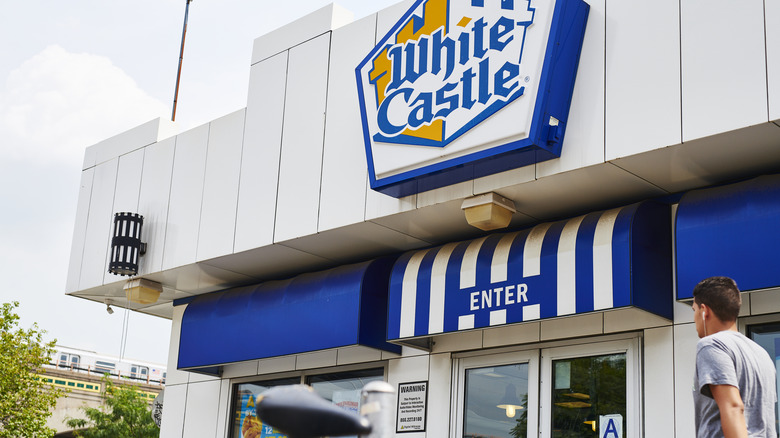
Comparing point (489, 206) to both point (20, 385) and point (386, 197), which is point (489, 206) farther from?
point (20, 385)

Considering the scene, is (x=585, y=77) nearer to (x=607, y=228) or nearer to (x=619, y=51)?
(x=619, y=51)

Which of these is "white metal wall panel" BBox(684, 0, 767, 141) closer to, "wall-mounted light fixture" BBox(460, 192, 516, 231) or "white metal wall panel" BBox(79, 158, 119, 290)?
"wall-mounted light fixture" BBox(460, 192, 516, 231)

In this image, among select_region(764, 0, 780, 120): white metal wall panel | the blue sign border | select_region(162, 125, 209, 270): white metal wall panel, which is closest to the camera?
select_region(764, 0, 780, 120): white metal wall panel

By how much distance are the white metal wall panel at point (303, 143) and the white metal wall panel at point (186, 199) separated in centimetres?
148

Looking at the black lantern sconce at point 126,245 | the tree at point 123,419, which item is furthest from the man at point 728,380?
the tree at point 123,419

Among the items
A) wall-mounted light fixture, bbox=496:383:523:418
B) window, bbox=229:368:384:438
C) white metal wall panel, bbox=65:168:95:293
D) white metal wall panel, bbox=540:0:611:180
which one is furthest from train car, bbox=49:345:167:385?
white metal wall panel, bbox=540:0:611:180

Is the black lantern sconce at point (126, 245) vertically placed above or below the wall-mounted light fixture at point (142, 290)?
above

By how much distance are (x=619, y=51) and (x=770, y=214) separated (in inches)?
67.3

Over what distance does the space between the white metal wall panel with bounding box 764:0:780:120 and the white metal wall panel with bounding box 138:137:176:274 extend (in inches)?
287

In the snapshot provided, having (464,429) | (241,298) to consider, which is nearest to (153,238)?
(241,298)

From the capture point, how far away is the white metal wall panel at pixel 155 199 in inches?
433

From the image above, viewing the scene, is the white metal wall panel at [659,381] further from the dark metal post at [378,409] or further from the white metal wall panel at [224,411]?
the white metal wall panel at [224,411]

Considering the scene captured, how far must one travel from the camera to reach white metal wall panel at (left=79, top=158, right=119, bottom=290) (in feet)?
38.6

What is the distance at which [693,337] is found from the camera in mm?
7105
